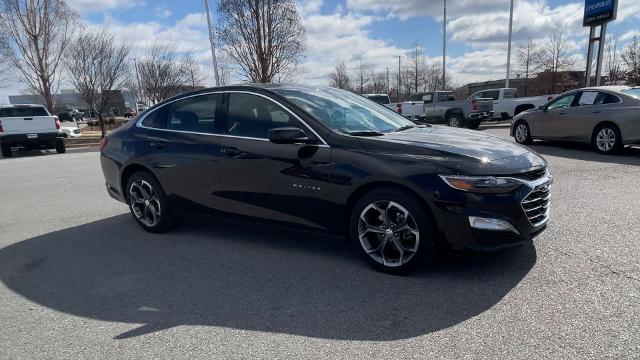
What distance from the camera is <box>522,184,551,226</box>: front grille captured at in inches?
138

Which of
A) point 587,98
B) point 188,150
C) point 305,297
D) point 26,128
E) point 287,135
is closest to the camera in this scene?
point 305,297

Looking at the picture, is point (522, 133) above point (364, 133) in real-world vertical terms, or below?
below

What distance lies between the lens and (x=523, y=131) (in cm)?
1221

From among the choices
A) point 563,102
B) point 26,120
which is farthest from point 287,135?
point 26,120

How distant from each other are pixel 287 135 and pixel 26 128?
1624 cm

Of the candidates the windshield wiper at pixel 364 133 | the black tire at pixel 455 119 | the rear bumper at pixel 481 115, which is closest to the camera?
the windshield wiper at pixel 364 133

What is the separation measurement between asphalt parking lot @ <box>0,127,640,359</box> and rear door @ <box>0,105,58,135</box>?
12.9 meters

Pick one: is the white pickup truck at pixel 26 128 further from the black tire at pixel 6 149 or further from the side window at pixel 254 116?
the side window at pixel 254 116

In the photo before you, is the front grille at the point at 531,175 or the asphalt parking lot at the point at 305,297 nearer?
the asphalt parking lot at the point at 305,297

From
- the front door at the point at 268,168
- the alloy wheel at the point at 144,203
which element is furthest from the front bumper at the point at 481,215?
the alloy wheel at the point at 144,203

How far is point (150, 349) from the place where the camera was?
2842 millimetres

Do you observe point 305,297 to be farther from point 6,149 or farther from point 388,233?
point 6,149

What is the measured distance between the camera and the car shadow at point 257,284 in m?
3.12

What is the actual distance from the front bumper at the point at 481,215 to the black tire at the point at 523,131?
9426 mm
